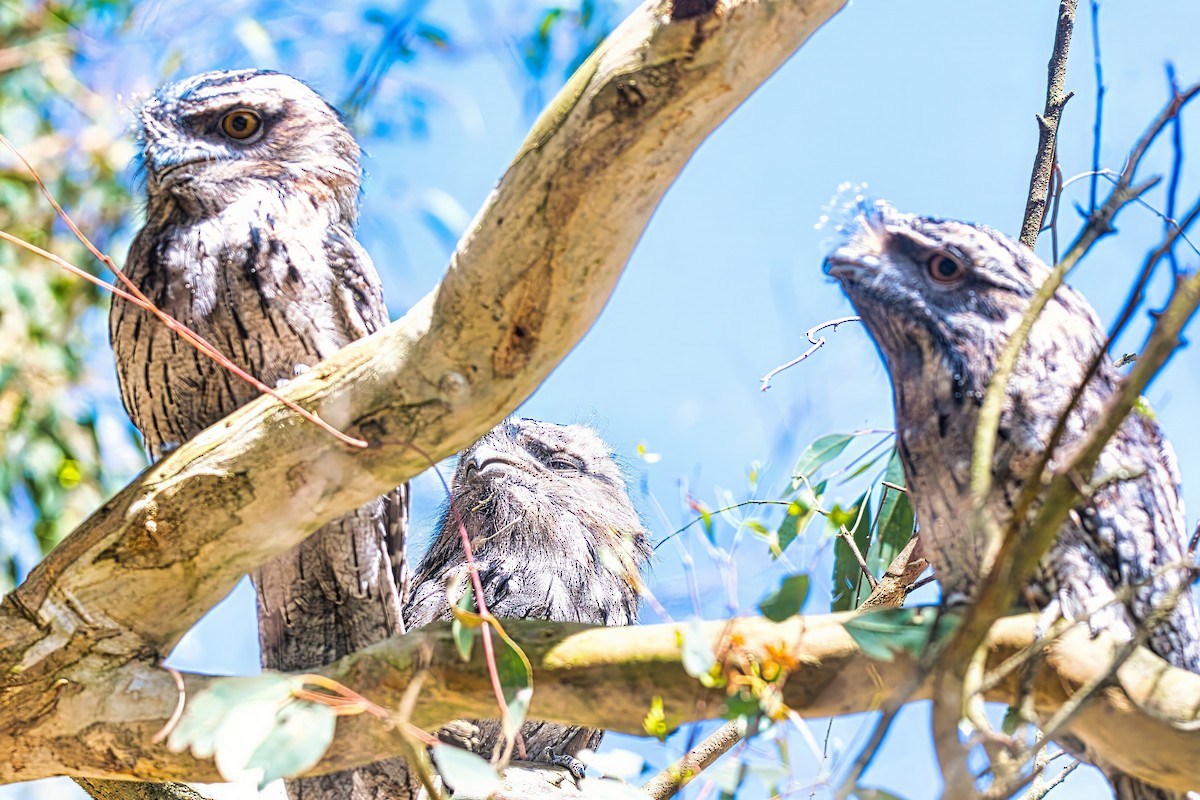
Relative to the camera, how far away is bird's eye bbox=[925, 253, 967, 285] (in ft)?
7.27

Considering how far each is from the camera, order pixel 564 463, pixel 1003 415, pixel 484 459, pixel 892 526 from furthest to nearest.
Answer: pixel 564 463 < pixel 484 459 < pixel 892 526 < pixel 1003 415

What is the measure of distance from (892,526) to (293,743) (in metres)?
1.91

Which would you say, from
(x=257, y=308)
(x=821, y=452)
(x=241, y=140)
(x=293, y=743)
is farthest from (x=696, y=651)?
(x=241, y=140)

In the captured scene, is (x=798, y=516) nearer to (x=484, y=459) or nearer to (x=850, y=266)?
(x=850, y=266)

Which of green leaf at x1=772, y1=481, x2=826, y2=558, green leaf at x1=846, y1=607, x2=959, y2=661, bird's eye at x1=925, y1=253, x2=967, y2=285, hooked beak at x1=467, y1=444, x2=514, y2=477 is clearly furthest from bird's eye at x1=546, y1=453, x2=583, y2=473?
green leaf at x1=846, y1=607, x2=959, y2=661

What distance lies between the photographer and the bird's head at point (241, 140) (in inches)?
113

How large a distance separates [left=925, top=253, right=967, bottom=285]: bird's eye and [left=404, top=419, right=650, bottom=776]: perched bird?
165cm

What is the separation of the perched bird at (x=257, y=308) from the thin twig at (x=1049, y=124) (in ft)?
5.29

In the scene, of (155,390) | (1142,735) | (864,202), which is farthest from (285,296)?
(1142,735)

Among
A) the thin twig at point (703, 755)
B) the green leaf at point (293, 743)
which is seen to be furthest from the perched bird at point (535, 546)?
the green leaf at point (293, 743)

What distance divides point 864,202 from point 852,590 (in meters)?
1.18

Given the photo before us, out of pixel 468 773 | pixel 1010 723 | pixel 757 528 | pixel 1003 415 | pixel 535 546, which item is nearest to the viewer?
pixel 468 773

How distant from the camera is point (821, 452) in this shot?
103 inches

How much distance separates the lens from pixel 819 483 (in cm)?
304
